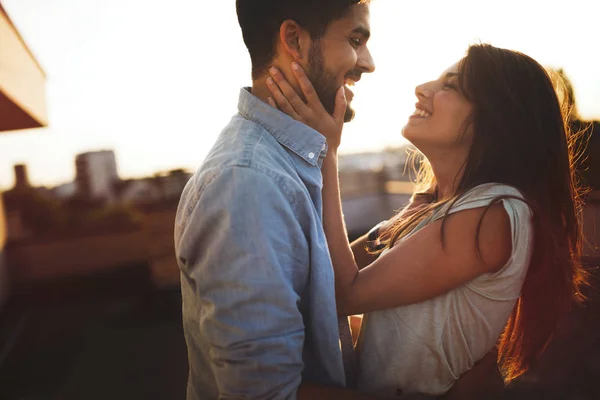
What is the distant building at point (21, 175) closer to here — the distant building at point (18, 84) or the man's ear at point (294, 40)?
the distant building at point (18, 84)

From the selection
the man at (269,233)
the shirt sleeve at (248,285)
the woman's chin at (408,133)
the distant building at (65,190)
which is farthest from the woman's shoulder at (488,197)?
the distant building at (65,190)

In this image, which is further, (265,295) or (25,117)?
(25,117)

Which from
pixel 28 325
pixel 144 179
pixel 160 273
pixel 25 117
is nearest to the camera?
pixel 25 117

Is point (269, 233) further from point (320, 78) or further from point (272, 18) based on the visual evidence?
point (272, 18)

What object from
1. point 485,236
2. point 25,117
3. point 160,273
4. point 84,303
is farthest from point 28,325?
point 485,236

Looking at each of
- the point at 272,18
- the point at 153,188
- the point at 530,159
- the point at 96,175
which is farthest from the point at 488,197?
the point at 96,175

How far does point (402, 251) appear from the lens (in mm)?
1631

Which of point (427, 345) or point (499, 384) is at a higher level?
point (427, 345)

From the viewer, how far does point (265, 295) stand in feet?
3.73

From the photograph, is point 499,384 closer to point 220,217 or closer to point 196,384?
point 196,384

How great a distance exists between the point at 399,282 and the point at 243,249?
2.24 ft

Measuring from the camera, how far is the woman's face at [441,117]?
6.18ft

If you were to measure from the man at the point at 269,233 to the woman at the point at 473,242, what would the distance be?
10 centimetres

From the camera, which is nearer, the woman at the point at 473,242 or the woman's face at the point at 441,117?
the woman at the point at 473,242
